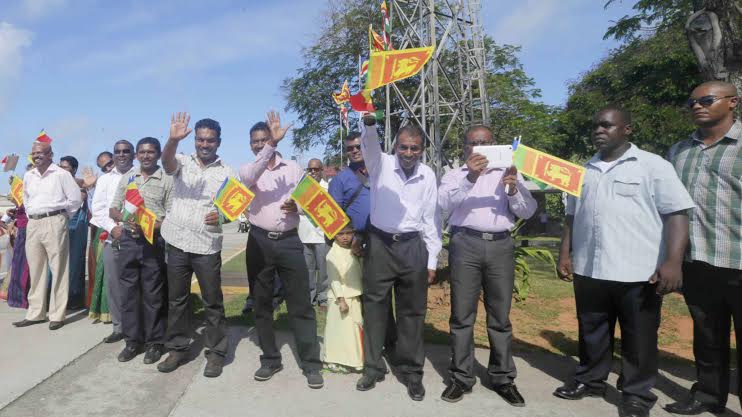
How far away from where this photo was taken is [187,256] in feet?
13.6

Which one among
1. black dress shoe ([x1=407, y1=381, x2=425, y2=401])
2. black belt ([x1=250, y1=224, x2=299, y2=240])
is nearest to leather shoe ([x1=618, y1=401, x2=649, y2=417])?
black dress shoe ([x1=407, y1=381, x2=425, y2=401])

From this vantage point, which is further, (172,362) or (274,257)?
(172,362)

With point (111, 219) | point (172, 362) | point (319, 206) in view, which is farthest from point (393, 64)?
point (111, 219)

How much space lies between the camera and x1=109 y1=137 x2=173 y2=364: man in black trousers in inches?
173

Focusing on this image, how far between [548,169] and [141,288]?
3683mm

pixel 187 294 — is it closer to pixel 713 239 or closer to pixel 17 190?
pixel 17 190

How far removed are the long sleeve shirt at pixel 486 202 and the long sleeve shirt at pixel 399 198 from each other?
187mm

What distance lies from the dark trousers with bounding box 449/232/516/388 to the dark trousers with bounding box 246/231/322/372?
1194 millimetres

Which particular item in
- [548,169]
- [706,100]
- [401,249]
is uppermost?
[706,100]

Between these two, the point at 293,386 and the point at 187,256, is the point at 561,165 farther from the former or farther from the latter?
the point at 187,256

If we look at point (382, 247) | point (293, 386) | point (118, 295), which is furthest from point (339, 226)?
point (118, 295)

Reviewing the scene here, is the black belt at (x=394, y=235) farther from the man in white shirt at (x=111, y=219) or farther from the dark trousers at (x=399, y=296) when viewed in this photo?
the man in white shirt at (x=111, y=219)

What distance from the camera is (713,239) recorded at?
10.8 ft

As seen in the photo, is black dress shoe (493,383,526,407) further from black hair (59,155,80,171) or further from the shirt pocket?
black hair (59,155,80,171)
